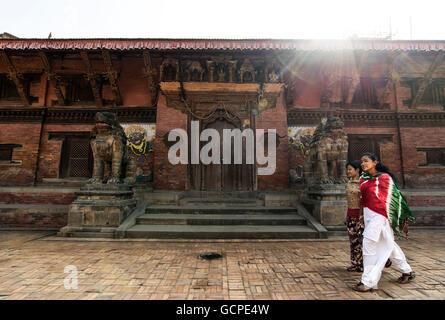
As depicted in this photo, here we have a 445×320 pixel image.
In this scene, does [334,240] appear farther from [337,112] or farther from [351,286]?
[337,112]

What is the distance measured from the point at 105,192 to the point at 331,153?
6548 millimetres

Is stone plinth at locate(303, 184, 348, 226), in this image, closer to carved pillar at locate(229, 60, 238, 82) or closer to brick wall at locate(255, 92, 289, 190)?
brick wall at locate(255, 92, 289, 190)

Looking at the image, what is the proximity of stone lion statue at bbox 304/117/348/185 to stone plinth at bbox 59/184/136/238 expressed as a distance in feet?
18.9

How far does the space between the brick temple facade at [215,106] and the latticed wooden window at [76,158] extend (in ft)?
0.14

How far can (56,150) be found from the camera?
938cm

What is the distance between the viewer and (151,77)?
8.98 meters

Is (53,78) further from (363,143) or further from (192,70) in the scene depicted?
(363,143)

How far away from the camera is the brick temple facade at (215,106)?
8.95m

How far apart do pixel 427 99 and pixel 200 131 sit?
33.8ft

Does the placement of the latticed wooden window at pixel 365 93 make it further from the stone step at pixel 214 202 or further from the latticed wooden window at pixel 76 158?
the latticed wooden window at pixel 76 158

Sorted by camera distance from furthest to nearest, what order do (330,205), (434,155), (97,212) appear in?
(434,155) < (330,205) < (97,212)

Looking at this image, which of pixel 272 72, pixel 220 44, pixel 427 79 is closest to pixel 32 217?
pixel 220 44
